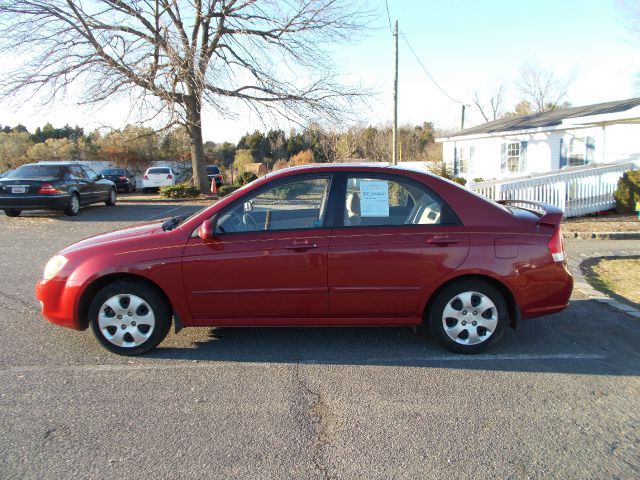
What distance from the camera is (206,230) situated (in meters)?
3.85

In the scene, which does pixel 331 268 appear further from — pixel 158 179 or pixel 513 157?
pixel 158 179

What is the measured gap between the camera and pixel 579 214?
12.4 metres

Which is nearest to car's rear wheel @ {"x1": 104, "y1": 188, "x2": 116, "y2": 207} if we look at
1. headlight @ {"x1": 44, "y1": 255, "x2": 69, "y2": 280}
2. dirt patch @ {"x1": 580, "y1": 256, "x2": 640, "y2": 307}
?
headlight @ {"x1": 44, "y1": 255, "x2": 69, "y2": 280}

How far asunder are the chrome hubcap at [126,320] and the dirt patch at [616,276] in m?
5.38

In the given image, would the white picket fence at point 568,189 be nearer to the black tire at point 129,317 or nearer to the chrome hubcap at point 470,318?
the chrome hubcap at point 470,318

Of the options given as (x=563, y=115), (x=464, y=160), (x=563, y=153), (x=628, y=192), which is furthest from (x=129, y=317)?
(x=464, y=160)

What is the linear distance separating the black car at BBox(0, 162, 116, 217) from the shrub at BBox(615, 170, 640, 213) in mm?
15730

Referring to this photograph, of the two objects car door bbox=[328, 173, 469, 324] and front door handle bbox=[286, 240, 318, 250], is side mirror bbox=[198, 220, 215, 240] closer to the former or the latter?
front door handle bbox=[286, 240, 318, 250]

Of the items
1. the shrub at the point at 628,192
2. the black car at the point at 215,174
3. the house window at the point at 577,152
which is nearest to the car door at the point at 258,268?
the shrub at the point at 628,192

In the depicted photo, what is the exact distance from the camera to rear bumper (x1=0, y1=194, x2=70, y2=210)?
12.9 meters

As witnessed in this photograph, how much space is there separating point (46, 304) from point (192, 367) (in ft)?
4.77

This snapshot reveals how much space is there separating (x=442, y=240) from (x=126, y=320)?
2.82 meters

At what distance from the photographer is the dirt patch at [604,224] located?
1023 cm

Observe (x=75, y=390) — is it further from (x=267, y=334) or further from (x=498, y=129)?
(x=498, y=129)
